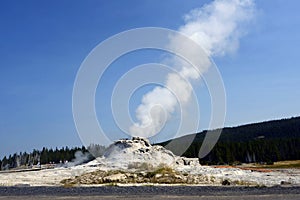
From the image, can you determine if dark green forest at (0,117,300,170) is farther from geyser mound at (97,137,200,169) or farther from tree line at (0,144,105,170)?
geyser mound at (97,137,200,169)

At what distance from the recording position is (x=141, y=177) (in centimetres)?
3500

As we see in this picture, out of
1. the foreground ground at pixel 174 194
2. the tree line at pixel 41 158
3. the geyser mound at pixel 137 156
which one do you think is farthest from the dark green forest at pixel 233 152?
the foreground ground at pixel 174 194

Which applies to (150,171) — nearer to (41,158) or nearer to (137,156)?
(137,156)

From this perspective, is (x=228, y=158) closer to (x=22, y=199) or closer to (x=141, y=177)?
(x=141, y=177)

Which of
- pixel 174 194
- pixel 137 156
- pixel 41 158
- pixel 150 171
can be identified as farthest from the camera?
pixel 41 158

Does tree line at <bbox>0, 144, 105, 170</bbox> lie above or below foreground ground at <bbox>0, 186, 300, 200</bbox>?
above

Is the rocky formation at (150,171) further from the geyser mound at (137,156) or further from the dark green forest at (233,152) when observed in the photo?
the dark green forest at (233,152)

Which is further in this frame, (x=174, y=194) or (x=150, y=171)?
(x=150, y=171)

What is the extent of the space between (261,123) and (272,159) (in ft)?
310

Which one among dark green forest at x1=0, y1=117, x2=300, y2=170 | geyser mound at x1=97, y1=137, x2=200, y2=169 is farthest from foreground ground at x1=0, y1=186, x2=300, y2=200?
dark green forest at x1=0, y1=117, x2=300, y2=170

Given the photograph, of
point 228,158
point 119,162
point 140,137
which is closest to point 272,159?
point 228,158

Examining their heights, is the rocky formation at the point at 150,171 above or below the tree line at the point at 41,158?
below

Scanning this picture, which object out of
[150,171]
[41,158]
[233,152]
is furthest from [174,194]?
[41,158]

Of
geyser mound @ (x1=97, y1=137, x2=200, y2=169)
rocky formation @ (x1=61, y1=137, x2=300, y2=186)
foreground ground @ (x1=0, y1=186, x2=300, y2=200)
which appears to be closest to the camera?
foreground ground @ (x1=0, y1=186, x2=300, y2=200)
